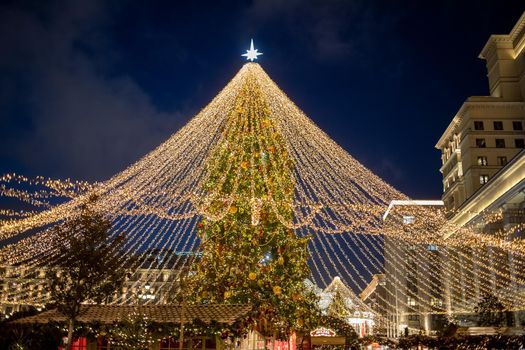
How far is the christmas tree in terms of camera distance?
57.3ft

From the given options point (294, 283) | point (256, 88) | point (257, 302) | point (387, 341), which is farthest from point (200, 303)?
point (387, 341)

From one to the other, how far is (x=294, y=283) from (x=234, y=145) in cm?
538

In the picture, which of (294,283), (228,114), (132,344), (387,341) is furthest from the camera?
(387,341)

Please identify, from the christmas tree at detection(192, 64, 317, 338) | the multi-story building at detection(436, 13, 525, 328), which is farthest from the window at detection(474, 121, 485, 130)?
the christmas tree at detection(192, 64, 317, 338)

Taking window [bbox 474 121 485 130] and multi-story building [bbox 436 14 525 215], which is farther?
window [bbox 474 121 485 130]

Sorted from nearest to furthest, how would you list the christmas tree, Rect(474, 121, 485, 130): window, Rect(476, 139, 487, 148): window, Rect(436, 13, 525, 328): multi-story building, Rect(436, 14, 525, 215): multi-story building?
the christmas tree
Rect(436, 13, 525, 328): multi-story building
Rect(436, 14, 525, 215): multi-story building
Rect(476, 139, 487, 148): window
Rect(474, 121, 485, 130): window

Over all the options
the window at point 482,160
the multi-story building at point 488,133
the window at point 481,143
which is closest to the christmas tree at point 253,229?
the multi-story building at point 488,133

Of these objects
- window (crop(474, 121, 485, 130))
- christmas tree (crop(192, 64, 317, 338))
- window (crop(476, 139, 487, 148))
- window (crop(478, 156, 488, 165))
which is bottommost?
christmas tree (crop(192, 64, 317, 338))

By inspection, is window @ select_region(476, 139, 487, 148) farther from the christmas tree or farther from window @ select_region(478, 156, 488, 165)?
the christmas tree

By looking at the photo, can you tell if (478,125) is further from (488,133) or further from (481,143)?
(481,143)

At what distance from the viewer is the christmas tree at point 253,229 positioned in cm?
1747

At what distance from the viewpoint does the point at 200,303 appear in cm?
1761

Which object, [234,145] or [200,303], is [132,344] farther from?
[234,145]

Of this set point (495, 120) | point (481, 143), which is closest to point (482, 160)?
point (481, 143)
